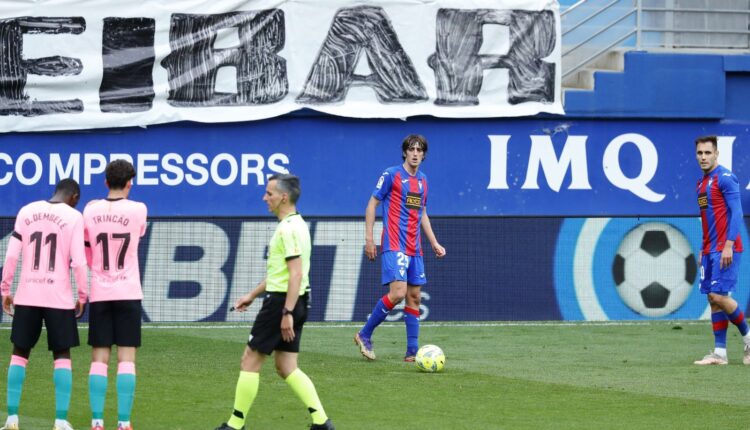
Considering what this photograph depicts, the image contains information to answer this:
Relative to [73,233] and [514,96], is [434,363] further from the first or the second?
[514,96]

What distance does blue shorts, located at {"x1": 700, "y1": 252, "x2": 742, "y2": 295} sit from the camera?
42.2ft

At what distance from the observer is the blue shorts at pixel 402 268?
12727 millimetres

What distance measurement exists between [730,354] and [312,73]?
8163 millimetres

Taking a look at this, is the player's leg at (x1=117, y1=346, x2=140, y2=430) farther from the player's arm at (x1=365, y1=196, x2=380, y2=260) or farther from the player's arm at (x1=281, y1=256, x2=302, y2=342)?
the player's arm at (x1=365, y1=196, x2=380, y2=260)

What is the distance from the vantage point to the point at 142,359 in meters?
13.1

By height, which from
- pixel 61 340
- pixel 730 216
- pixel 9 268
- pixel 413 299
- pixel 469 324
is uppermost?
pixel 730 216

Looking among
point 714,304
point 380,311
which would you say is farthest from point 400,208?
point 714,304

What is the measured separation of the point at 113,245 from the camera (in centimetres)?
837

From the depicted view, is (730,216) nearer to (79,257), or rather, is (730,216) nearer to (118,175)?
(118,175)

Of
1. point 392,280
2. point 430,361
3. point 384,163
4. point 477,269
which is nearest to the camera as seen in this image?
point 430,361

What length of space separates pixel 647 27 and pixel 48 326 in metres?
14.6

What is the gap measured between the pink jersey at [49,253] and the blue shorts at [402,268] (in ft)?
15.4

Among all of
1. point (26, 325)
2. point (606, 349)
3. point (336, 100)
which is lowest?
point (606, 349)

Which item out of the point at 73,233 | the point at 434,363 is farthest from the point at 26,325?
the point at 434,363
